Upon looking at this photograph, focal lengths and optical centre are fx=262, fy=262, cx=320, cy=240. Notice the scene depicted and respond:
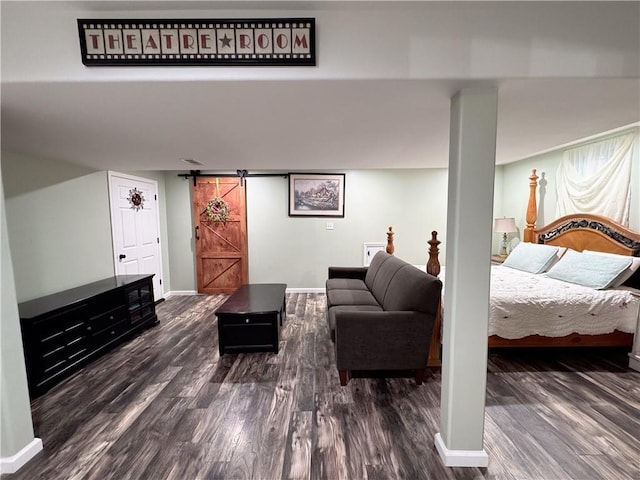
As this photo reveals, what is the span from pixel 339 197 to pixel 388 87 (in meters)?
3.49

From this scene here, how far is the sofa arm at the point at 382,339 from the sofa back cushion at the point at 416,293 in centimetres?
8

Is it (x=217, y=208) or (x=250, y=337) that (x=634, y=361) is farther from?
(x=217, y=208)

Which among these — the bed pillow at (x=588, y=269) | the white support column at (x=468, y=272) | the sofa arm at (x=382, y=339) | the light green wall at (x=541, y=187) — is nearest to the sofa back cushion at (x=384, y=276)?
the sofa arm at (x=382, y=339)

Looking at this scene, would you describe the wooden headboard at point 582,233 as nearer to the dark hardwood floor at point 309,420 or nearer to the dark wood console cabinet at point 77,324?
the dark hardwood floor at point 309,420

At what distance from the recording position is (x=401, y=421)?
186cm

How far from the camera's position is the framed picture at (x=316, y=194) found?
475 centimetres

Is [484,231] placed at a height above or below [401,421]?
Result: above

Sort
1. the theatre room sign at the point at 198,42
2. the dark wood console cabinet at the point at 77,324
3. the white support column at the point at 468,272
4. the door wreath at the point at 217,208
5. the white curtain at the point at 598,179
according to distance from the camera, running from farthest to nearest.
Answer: the door wreath at the point at 217,208 < the white curtain at the point at 598,179 < the dark wood console cabinet at the point at 77,324 < the white support column at the point at 468,272 < the theatre room sign at the point at 198,42

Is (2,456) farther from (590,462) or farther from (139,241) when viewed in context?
(590,462)

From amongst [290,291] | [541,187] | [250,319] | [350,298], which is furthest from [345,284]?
[541,187]

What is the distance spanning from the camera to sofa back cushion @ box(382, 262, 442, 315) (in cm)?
214

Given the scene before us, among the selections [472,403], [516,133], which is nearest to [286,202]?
[516,133]

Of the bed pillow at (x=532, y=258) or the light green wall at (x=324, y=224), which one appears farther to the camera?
the light green wall at (x=324, y=224)

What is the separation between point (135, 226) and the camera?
4.05 metres
